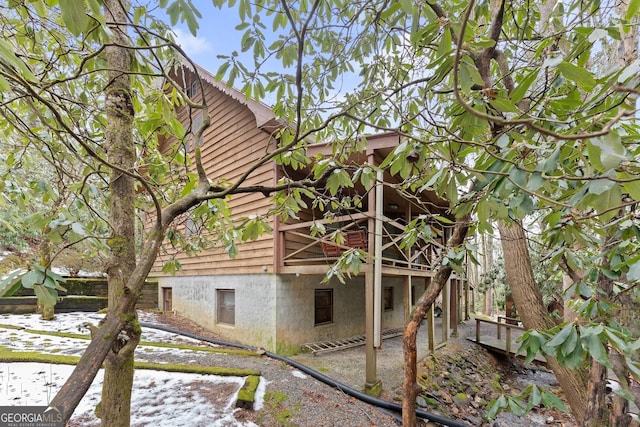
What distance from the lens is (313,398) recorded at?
4211 mm

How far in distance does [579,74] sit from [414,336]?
8.07 ft

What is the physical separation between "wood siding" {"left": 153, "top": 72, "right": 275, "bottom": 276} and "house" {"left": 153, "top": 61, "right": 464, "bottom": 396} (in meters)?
0.03

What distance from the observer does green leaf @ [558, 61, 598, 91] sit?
997 mm

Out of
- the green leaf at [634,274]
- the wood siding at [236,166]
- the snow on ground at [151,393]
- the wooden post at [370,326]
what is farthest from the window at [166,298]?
the green leaf at [634,274]

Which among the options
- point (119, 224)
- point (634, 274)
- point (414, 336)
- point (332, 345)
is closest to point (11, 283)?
point (119, 224)

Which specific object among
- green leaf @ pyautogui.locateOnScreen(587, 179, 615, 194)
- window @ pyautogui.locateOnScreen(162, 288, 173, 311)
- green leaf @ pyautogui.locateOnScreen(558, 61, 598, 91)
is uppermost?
green leaf @ pyautogui.locateOnScreen(558, 61, 598, 91)

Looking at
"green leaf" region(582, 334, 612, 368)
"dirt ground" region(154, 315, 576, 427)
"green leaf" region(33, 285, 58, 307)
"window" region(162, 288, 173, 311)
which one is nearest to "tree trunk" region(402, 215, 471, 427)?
"dirt ground" region(154, 315, 576, 427)

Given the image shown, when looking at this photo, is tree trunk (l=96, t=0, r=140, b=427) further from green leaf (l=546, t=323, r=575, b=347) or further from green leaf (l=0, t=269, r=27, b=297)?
green leaf (l=546, t=323, r=575, b=347)

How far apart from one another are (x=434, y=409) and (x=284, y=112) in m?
4.93

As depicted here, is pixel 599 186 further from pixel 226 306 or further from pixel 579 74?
pixel 226 306

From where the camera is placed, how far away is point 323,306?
7.99 meters

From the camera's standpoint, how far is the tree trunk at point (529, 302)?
272 cm

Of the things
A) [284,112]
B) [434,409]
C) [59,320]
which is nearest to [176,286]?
[59,320]

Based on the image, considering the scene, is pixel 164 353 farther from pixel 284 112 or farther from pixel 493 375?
pixel 493 375
